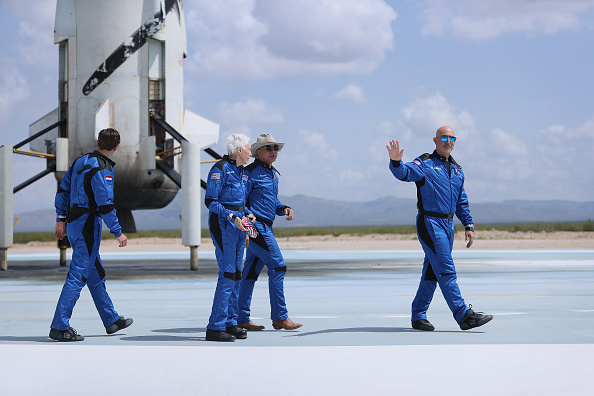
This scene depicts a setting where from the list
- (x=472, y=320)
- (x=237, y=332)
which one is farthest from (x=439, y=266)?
(x=237, y=332)

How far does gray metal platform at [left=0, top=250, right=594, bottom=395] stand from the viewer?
550cm

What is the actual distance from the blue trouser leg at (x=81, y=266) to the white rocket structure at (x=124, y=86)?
11.7 m

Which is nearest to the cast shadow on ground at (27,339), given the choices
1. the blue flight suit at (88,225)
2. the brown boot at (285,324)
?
the blue flight suit at (88,225)

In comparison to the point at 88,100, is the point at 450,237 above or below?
below

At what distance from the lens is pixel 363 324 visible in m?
9.30

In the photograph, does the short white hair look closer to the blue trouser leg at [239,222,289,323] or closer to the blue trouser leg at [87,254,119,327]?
the blue trouser leg at [239,222,289,323]

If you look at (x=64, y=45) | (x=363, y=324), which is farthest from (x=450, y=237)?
(x=64, y=45)

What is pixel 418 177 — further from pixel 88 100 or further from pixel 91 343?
pixel 88 100

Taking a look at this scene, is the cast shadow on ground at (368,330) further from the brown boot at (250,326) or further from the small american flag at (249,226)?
the small american flag at (249,226)

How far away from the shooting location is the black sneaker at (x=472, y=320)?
8.27m

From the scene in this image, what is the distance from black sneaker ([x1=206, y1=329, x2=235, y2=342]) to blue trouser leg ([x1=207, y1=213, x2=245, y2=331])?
21 centimetres

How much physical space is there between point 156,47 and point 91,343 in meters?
14.6

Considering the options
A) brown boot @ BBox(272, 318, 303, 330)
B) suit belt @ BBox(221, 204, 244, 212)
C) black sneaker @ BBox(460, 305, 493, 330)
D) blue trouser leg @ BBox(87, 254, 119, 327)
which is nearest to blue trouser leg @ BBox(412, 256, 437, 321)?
black sneaker @ BBox(460, 305, 493, 330)

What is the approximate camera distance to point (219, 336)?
25.9 feet
